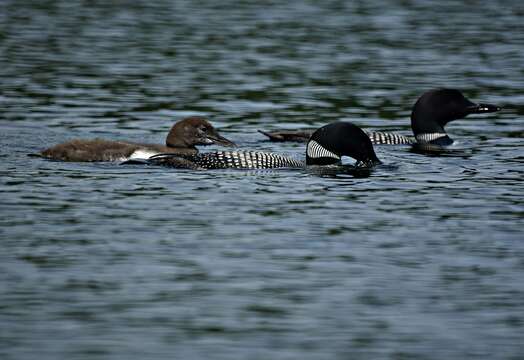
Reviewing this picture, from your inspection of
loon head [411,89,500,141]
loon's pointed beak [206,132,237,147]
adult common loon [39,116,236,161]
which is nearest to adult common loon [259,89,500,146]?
loon head [411,89,500,141]

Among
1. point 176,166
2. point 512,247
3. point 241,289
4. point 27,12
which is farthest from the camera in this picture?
point 27,12

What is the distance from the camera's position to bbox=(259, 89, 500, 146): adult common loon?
499 inches

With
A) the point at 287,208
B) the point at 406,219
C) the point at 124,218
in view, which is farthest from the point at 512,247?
the point at 124,218

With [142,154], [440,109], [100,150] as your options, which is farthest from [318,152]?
[440,109]

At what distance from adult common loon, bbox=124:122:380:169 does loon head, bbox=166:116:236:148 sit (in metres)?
0.47

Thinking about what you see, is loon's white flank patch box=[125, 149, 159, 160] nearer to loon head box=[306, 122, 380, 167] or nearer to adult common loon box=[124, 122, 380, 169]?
adult common loon box=[124, 122, 380, 169]

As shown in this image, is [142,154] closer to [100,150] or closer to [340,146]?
[100,150]

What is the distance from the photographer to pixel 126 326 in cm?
611

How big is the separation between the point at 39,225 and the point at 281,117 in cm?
623

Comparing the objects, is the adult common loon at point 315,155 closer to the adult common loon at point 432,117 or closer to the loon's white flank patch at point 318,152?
the loon's white flank patch at point 318,152

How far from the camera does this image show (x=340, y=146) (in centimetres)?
1123

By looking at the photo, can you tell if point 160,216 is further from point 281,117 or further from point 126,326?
point 281,117

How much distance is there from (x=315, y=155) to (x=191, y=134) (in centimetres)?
109

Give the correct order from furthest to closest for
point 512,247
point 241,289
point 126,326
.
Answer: point 512,247
point 241,289
point 126,326
